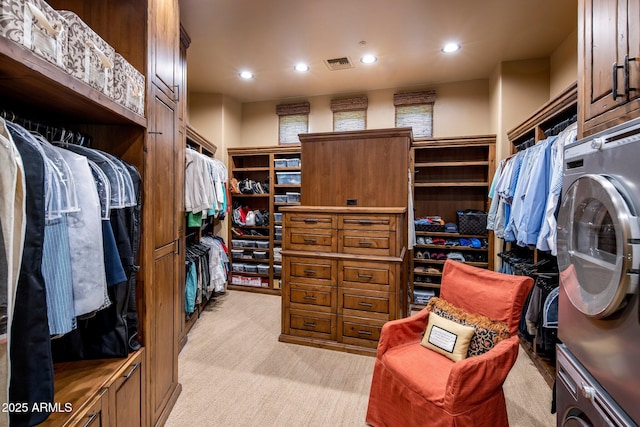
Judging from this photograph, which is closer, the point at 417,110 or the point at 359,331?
the point at 359,331

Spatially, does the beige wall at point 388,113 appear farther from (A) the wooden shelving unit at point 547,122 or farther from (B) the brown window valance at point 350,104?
(A) the wooden shelving unit at point 547,122

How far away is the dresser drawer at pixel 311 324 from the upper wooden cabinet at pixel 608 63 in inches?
90.0

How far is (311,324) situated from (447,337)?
1420 millimetres

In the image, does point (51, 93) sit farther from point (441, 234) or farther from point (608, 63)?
point (441, 234)

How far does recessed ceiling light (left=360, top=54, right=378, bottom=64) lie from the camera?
333 centimetres

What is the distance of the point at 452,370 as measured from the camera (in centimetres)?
141

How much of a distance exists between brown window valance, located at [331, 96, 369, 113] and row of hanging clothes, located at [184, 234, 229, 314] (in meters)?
2.54

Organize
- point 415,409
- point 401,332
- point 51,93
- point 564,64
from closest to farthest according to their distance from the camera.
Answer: point 51,93 → point 415,409 → point 401,332 → point 564,64

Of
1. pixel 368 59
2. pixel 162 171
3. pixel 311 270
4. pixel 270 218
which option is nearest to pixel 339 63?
pixel 368 59

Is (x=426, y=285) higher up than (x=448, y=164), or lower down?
lower down

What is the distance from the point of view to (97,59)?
3.93 feet

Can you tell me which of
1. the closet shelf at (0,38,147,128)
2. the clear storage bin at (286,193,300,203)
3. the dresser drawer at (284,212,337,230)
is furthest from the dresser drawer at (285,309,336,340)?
the closet shelf at (0,38,147,128)

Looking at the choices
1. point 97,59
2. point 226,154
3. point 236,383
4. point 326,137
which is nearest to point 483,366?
point 236,383

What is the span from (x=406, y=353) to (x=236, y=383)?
1.30 metres
